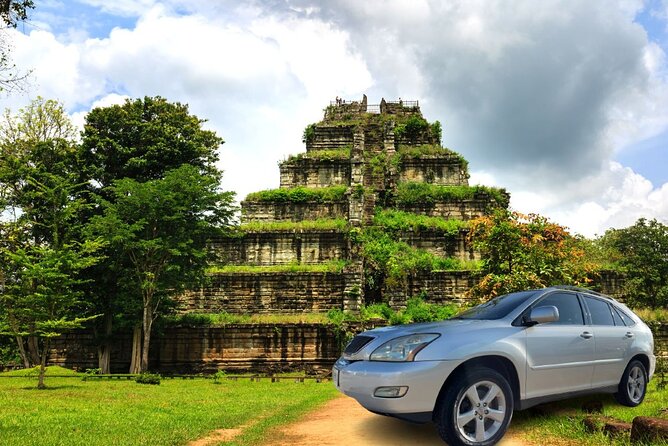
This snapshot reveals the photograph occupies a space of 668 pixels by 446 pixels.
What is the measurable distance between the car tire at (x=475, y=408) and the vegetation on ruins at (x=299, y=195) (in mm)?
24032

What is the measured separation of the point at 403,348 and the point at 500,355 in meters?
1.08

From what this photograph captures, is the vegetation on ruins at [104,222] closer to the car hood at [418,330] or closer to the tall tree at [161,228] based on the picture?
the tall tree at [161,228]

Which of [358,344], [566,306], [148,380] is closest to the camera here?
[358,344]

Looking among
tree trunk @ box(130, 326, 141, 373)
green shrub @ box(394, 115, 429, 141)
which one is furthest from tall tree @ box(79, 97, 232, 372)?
green shrub @ box(394, 115, 429, 141)

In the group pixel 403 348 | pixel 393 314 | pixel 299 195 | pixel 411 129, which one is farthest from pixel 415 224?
pixel 403 348

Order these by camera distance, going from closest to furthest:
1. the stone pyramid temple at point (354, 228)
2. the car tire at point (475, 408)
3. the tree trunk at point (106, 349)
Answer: the car tire at point (475, 408) < the tree trunk at point (106, 349) < the stone pyramid temple at point (354, 228)

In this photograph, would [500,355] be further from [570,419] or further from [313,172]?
[313,172]

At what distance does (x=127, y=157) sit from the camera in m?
25.8

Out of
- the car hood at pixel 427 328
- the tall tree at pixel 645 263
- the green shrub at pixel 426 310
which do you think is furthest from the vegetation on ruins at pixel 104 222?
the tall tree at pixel 645 263

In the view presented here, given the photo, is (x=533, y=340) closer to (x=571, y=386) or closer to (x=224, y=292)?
(x=571, y=386)

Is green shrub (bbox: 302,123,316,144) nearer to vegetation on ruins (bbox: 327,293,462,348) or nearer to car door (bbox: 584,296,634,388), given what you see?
vegetation on ruins (bbox: 327,293,462,348)

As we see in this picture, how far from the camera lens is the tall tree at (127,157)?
2187 cm

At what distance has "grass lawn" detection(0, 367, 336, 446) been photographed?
24.3 feet

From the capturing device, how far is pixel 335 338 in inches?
841
